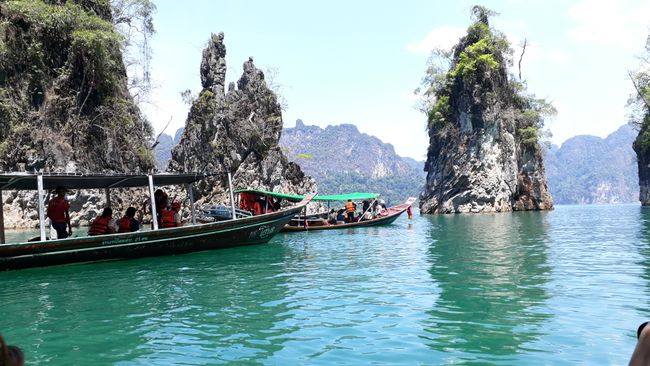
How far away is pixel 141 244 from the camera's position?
46.9ft

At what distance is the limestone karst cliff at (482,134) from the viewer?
52531 millimetres

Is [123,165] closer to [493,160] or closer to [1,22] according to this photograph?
[1,22]

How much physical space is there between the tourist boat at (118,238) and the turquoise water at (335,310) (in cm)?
43

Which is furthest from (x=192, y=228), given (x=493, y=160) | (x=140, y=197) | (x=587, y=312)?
(x=493, y=160)

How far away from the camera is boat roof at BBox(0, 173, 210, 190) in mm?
12914

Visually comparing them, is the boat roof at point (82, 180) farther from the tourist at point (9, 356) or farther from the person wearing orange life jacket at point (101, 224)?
the tourist at point (9, 356)

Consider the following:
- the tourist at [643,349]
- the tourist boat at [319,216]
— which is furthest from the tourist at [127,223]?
the tourist at [643,349]

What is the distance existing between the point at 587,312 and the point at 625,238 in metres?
13.4

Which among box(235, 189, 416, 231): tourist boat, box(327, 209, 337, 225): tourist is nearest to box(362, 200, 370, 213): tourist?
box(235, 189, 416, 231): tourist boat

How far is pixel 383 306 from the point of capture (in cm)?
786

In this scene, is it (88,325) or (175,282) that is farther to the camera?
(175,282)

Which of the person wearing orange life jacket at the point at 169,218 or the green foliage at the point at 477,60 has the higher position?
the green foliage at the point at 477,60

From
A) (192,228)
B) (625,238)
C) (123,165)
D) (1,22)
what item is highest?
(1,22)

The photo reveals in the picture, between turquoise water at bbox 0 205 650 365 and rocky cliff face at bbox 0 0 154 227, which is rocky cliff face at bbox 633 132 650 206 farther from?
rocky cliff face at bbox 0 0 154 227
